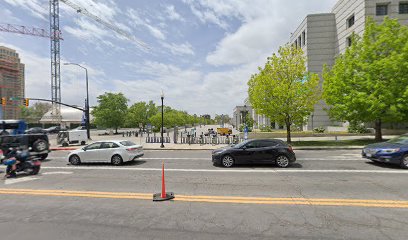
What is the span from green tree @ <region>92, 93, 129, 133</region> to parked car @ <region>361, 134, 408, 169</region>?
4759 centimetres

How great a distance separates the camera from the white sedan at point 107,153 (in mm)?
12281

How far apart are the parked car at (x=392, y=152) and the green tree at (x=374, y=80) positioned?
7.43m

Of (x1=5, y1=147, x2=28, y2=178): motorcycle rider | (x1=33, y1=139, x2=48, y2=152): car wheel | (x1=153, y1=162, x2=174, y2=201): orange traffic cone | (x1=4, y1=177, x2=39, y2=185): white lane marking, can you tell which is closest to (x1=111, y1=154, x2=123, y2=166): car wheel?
(x1=4, y1=177, x2=39, y2=185): white lane marking

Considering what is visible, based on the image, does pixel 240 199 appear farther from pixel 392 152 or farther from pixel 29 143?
pixel 29 143

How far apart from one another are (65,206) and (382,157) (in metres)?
12.7

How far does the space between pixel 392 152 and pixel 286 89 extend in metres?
10.8

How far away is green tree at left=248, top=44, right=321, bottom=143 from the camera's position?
2019 centimetres

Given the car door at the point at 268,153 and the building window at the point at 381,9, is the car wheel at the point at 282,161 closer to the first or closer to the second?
the car door at the point at 268,153

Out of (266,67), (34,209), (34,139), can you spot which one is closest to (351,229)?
(34,209)

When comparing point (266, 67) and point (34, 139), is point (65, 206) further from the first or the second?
point (266, 67)

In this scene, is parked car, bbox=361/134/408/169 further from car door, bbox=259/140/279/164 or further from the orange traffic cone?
the orange traffic cone

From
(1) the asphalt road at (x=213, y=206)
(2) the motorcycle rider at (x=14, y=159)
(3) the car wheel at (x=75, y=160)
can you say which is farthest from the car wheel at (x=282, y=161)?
(2) the motorcycle rider at (x=14, y=159)

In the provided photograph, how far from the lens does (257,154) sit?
10.9 metres

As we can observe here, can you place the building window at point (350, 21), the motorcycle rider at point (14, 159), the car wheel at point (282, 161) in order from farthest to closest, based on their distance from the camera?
1. the building window at point (350, 21)
2. the car wheel at point (282, 161)
3. the motorcycle rider at point (14, 159)
